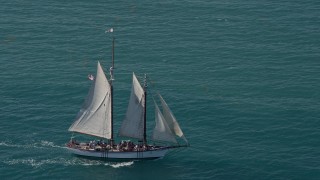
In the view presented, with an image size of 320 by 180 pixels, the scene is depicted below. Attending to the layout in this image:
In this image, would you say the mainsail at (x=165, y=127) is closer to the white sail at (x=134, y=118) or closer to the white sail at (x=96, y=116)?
the white sail at (x=134, y=118)

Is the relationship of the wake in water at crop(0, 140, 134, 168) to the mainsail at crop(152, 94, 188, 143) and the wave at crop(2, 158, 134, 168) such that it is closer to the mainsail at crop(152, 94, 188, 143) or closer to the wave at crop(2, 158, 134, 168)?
the wave at crop(2, 158, 134, 168)

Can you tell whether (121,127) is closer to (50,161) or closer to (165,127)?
(165,127)

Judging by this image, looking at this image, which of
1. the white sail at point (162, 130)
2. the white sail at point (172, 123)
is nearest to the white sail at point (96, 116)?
the white sail at point (162, 130)

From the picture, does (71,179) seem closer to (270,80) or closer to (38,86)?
(38,86)

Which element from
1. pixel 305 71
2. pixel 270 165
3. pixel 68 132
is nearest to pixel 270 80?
pixel 305 71

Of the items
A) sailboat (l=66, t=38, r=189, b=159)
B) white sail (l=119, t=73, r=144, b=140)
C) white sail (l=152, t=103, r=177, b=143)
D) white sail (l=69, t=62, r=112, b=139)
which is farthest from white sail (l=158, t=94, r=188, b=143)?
white sail (l=69, t=62, r=112, b=139)

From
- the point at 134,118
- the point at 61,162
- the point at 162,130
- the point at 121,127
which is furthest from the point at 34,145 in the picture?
the point at 162,130

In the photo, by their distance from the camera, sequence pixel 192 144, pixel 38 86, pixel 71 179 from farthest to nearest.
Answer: pixel 38 86 → pixel 192 144 → pixel 71 179

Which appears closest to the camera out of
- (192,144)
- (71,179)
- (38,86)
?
(71,179)
